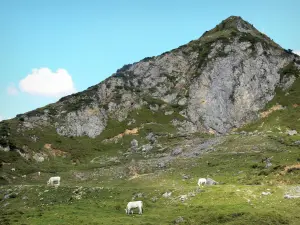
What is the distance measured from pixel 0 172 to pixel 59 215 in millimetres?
41700

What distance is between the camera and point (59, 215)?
34.9 m

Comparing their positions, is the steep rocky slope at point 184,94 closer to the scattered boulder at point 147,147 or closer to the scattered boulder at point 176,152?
the scattered boulder at point 147,147

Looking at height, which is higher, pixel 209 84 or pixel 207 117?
pixel 209 84

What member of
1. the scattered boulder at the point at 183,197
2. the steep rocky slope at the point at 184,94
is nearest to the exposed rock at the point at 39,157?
the steep rocky slope at the point at 184,94

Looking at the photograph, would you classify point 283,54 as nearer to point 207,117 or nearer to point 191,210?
point 207,117

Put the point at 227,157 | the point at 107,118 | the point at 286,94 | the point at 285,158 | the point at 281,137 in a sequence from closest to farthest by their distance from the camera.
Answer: the point at 285,158 → the point at 227,157 → the point at 281,137 → the point at 107,118 → the point at 286,94

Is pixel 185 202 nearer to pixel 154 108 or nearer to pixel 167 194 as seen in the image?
pixel 167 194

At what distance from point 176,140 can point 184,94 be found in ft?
156

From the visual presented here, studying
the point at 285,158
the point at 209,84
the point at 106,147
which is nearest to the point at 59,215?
the point at 285,158

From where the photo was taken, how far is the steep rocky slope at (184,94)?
4710 inches

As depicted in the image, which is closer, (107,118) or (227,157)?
(227,157)

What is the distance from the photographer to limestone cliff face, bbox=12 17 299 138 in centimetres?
12681

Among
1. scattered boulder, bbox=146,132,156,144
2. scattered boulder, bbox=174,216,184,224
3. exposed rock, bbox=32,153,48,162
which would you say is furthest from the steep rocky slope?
scattered boulder, bbox=174,216,184,224

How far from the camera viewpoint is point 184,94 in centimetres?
14525
